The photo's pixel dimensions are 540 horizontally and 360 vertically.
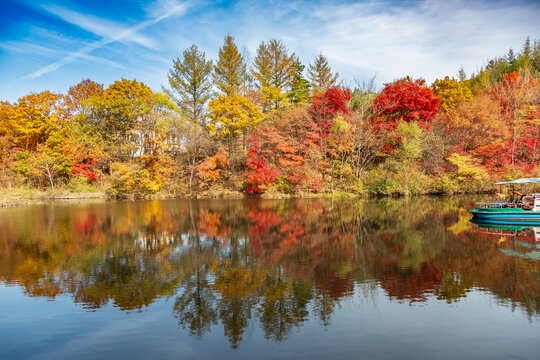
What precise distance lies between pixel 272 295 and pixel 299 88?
37.9m

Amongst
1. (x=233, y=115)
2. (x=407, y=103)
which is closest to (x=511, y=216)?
(x=407, y=103)

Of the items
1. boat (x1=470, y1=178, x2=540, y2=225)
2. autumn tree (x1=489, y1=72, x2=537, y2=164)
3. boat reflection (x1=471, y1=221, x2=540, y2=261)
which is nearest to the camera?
boat reflection (x1=471, y1=221, x2=540, y2=261)

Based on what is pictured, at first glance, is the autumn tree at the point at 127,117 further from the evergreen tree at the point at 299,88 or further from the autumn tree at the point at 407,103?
the autumn tree at the point at 407,103

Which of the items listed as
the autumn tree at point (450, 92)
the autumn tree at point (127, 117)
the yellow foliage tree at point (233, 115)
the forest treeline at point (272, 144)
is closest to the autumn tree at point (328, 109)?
the forest treeline at point (272, 144)

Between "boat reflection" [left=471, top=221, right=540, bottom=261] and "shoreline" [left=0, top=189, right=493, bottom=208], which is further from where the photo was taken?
"shoreline" [left=0, top=189, right=493, bottom=208]

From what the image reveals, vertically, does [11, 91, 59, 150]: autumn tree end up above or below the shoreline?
above

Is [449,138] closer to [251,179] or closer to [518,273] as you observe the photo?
[251,179]

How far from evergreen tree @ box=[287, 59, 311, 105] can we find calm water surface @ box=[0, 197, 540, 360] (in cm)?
2968

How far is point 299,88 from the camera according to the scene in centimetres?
4147

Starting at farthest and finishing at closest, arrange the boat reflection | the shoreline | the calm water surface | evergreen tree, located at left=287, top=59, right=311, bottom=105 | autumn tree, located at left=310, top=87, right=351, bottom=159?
evergreen tree, located at left=287, top=59, right=311, bottom=105, autumn tree, located at left=310, top=87, right=351, bottom=159, the shoreline, the boat reflection, the calm water surface

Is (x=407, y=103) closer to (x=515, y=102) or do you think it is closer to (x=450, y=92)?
(x=515, y=102)

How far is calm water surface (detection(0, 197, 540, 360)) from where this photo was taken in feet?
16.3

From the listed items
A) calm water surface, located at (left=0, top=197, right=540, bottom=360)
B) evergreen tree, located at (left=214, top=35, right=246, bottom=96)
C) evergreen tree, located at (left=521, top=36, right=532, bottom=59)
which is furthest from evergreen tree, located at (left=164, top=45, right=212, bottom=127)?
evergreen tree, located at (left=521, top=36, right=532, bottom=59)

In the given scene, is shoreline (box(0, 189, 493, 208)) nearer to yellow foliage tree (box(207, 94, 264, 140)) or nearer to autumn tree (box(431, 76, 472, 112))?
yellow foliage tree (box(207, 94, 264, 140))
